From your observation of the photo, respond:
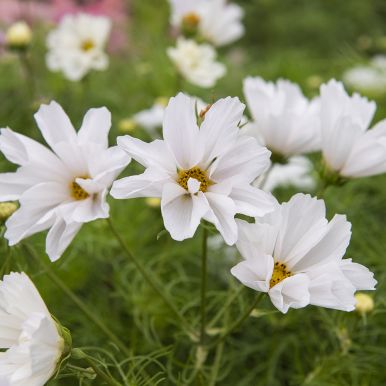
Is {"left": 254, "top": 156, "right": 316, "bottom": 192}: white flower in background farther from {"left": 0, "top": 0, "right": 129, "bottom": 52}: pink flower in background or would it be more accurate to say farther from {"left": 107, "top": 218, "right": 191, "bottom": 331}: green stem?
{"left": 0, "top": 0, "right": 129, "bottom": 52}: pink flower in background

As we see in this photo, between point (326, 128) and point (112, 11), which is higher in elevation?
point (326, 128)

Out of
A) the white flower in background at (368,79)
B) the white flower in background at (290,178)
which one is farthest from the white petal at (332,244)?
the white flower in background at (368,79)

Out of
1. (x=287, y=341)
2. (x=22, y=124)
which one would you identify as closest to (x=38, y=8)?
(x=22, y=124)

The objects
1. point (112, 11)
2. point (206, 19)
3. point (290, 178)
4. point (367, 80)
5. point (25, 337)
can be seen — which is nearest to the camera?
point (25, 337)

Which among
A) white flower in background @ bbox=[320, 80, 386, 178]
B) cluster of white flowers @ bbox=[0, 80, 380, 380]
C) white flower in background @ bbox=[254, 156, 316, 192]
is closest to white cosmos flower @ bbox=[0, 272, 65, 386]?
cluster of white flowers @ bbox=[0, 80, 380, 380]

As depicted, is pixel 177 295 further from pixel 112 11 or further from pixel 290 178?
pixel 112 11

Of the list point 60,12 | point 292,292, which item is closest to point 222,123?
point 292,292

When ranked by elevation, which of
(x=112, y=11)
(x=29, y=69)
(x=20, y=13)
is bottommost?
(x=112, y=11)
